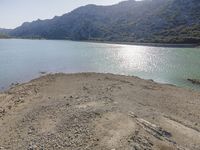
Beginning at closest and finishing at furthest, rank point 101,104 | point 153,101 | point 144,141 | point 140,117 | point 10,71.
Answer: point 144,141 → point 140,117 → point 101,104 → point 153,101 → point 10,71

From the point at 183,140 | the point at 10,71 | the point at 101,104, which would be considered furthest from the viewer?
the point at 10,71

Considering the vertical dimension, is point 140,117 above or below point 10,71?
above

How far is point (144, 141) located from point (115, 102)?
8.24 m

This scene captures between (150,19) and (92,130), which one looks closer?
(92,130)

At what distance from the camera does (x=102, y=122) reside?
21250 mm

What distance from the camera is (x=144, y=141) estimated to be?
18438mm

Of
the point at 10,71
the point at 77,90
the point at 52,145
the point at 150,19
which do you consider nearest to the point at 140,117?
the point at 52,145

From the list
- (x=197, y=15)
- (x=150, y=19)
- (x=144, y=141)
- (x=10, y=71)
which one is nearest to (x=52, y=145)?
Answer: (x=144, y=141)

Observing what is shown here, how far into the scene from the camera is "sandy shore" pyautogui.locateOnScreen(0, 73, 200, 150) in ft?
62.0

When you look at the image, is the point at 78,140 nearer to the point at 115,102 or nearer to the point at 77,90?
the point at 115,102

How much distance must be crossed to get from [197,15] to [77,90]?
14309cm

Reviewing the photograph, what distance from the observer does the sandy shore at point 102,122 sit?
744 inches

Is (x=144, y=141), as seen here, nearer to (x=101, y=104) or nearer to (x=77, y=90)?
(x=101, y=104)

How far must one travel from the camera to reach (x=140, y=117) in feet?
73.5
